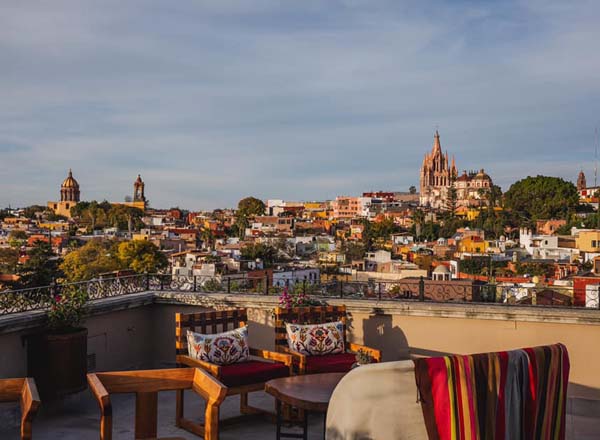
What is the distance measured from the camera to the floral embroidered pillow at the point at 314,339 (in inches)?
182

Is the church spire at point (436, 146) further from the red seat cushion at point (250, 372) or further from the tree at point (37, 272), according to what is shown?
the red seat cushion at point (250, 372)

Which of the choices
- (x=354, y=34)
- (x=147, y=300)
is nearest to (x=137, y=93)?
(x=354, y=34)

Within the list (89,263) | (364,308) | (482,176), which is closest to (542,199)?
(482,176)

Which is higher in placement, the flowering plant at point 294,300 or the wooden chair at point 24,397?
the flowering plant at point 294,300

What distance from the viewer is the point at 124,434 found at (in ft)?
14.2

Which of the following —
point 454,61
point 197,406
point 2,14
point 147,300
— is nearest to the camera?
point 197,406

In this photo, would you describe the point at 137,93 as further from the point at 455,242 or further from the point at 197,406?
the point at 455,242

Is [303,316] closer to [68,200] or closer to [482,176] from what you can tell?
[68,200]

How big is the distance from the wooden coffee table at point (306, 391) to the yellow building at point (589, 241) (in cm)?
4231

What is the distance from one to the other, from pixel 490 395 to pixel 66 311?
11.6 feet

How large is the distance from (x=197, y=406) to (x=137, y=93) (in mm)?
17945

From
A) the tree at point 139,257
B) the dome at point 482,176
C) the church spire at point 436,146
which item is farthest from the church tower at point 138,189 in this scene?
the tree at point 139,257

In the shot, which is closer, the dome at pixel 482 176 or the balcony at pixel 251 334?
the balcony at pixel 251 334

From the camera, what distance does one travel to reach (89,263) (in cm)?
3809
